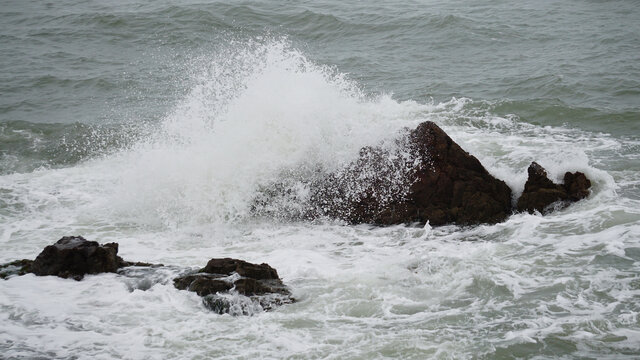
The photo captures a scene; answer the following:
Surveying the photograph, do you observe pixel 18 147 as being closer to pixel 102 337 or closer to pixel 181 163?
pixel 181 163

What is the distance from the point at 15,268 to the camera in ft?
25.7

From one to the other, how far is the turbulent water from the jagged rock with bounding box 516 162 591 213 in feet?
0.68

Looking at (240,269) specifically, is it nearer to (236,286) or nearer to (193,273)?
Result: (236,286)

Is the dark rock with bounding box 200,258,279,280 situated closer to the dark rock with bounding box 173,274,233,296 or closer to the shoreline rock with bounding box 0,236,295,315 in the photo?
the shoreline rock with bounding box 0,236,295,315

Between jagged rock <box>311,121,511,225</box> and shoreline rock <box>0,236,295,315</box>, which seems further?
jagged rock <box>311,121,511,225</box>

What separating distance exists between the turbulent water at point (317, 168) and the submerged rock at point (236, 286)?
16 cm

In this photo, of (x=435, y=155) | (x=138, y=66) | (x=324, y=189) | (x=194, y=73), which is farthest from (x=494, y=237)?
(x=138, y=66)

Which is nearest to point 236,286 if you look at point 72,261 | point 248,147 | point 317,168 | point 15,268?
point 72,261

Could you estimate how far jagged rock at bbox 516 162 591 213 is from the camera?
898 centimetres

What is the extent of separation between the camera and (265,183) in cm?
1020

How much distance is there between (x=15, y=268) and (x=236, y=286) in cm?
270

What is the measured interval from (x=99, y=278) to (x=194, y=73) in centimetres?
1078

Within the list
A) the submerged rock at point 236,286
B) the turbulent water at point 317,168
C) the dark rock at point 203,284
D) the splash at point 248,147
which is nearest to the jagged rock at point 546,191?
the turbulent water at point 317,168

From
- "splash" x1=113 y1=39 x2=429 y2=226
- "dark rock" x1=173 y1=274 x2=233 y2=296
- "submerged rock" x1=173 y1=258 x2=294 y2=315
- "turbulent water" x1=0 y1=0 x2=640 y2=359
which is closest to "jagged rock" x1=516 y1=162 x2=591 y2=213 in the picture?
"turbulent water" x1=0 y1=0 x2=640 y2=359
